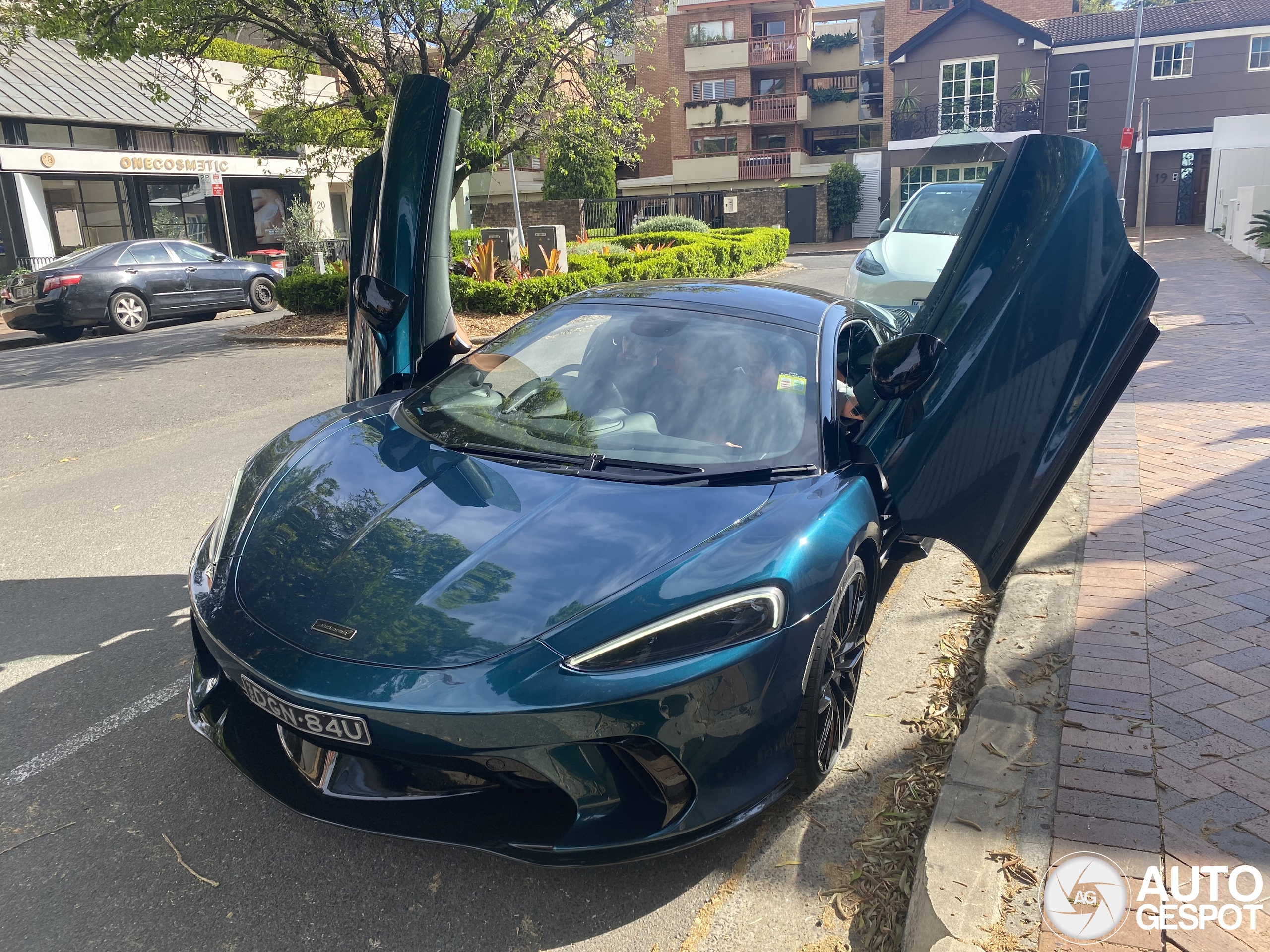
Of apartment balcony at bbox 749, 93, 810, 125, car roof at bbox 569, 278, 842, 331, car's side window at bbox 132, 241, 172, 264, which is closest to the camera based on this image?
car roof at bbox 569, 278, 842, 331

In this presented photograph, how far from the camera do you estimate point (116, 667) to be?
351 cm

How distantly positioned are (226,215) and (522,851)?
2970 cm

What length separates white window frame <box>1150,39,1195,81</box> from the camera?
3431 centimetres

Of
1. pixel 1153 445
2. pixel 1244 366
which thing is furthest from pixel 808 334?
pixel 1244 366

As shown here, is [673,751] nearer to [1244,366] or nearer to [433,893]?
[433,893]

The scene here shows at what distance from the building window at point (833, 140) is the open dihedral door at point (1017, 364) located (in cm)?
4497

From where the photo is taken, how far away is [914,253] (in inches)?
356

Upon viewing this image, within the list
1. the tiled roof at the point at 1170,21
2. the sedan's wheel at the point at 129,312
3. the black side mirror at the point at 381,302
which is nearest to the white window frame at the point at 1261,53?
the tiled roof at the point at 1170,21

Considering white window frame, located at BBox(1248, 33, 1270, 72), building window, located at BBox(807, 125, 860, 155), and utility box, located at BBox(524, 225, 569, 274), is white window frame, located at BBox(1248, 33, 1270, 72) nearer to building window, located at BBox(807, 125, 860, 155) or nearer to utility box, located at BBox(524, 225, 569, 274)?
building window, located at BBox(807, 125, 860, 155)

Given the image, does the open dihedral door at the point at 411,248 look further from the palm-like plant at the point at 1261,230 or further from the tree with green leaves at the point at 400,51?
the palm-like plant at the point at 1261,230

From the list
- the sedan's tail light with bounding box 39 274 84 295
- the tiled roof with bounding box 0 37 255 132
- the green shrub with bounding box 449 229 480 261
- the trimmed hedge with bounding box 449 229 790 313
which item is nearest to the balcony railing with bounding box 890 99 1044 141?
the trimmed hedge with bounding box 449 229 790 313

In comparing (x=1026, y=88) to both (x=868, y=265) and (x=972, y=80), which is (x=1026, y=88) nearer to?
(x=972, y=80)

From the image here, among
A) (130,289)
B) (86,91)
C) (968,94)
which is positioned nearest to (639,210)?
(968,94)

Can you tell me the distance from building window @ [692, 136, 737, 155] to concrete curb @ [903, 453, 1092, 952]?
42.1 m
